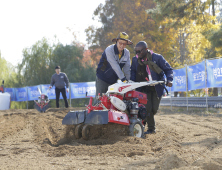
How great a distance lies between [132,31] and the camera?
84.8 feet

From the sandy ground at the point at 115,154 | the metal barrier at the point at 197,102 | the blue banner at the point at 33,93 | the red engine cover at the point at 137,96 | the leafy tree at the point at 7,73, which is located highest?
the leafy tree at the point at 7,73

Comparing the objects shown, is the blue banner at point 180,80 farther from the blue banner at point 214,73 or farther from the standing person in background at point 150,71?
the standing person in background at point 150,71

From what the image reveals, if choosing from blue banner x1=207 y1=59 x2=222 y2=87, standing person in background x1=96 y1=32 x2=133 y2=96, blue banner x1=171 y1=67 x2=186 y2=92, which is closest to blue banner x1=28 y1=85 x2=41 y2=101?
blue banner x1=171 y1=67 x2=186 y2=92

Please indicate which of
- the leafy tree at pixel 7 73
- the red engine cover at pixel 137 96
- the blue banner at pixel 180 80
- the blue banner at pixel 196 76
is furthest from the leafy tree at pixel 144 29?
the red engine cover at pixel 137 96

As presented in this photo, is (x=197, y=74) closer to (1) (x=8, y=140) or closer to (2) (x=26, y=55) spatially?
(1) (x=8, y=140)

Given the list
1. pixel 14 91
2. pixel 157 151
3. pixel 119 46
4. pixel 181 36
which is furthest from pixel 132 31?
pixel 157 151

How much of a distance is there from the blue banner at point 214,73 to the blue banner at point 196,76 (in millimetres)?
443

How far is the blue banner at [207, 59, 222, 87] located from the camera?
409 inches

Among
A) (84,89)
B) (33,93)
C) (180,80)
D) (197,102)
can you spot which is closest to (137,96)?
(180,80)

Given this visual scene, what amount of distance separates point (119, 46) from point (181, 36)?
24599 mm

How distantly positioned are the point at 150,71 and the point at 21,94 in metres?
18.7

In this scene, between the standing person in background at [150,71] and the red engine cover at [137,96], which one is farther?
the standing person in background at [150,71]

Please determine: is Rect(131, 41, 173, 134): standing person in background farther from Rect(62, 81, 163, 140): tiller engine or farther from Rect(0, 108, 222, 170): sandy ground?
Rect(0, 108, 222, 170): sandy ground

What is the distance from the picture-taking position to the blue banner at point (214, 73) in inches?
409
